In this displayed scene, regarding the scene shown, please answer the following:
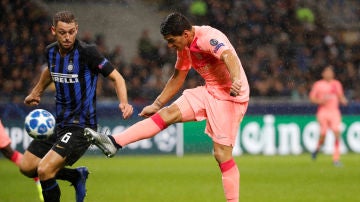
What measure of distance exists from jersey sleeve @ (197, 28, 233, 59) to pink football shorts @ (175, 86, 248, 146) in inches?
20.8

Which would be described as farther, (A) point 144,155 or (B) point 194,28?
(A) point 144,155

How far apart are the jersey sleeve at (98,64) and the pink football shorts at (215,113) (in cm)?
72

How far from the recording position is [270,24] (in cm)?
2161

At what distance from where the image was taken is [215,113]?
23.8ft

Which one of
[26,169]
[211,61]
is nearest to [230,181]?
[211,61]

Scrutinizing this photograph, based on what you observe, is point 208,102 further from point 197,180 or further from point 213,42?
point 197,180

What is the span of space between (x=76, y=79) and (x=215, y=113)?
4.42 feet

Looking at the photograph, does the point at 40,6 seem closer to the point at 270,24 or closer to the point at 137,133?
the point at 270,24

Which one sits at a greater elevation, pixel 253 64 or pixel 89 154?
pixel 253 64

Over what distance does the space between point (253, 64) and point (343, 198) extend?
11.4 m

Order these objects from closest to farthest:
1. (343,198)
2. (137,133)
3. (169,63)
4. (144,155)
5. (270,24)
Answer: (137,133), (343,198), (144,155), (169,63), (270,24)

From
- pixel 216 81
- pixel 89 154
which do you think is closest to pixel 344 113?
pixel 89 154

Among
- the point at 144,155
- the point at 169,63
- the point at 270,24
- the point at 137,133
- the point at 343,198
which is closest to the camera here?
the point at 137,133

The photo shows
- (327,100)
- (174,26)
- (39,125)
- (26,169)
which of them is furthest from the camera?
(327,100)
